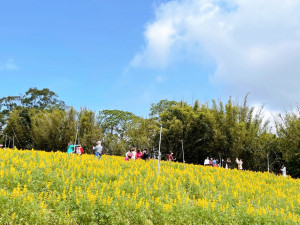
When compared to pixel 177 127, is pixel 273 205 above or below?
below

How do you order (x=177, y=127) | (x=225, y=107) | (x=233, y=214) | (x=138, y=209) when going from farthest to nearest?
(x=177, y=127)
(x=225, y=107)
(x=233, y=214)
(x=138, y=209)

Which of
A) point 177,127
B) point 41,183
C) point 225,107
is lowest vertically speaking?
point 41,183

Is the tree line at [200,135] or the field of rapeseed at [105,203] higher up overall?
the tree line at [200,135]

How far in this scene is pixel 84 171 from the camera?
973cm

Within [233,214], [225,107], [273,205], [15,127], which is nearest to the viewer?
[233,214]

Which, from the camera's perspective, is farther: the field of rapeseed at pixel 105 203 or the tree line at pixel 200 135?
the tree line at pixel 200 135

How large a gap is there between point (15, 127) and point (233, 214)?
168ft

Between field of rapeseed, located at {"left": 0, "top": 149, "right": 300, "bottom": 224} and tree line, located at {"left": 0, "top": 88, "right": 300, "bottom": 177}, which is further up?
tree line, located at {"left": 0, "top": 88, "right": 300, "bottom": 177}

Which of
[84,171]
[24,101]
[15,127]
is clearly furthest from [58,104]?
[84,171]

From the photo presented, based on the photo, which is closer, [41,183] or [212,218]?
[212,218]

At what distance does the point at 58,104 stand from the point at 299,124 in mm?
46498

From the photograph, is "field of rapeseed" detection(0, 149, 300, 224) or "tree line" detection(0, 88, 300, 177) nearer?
"field of rapeseed" detection(0, 149, 300, 224)

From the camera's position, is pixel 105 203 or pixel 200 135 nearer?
pixel 105 203

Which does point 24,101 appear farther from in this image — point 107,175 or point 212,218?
point 212,218
